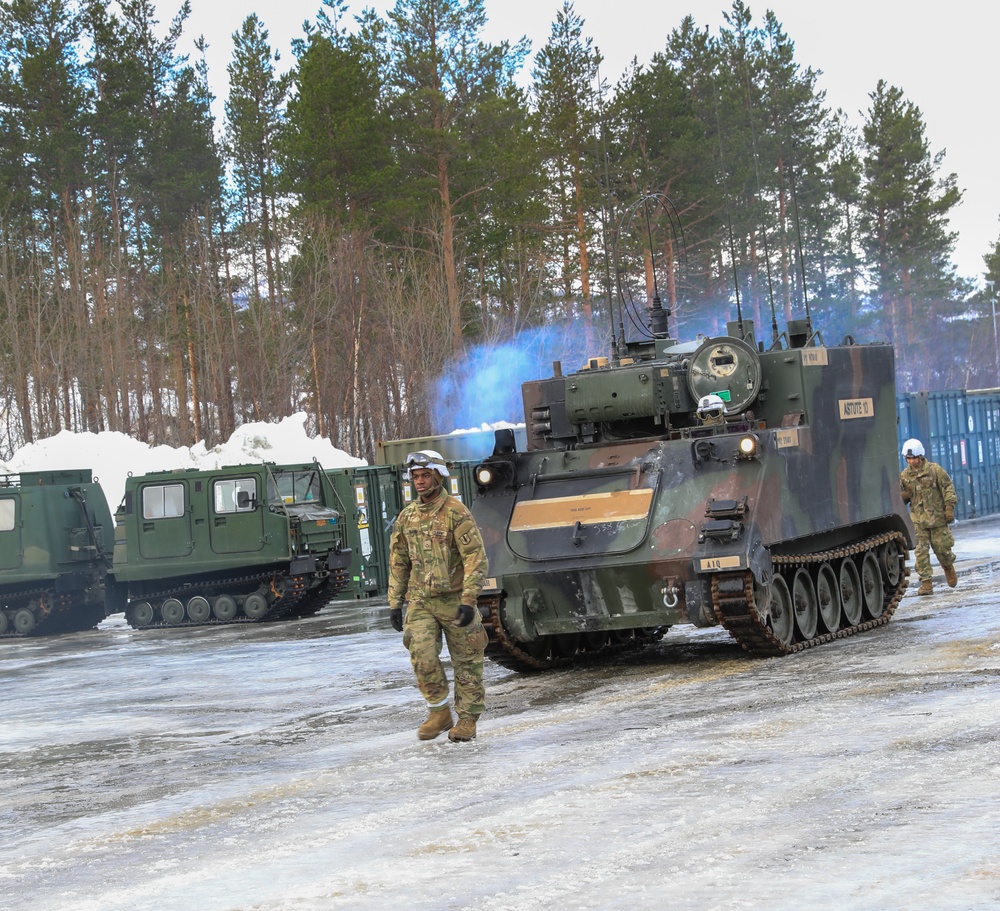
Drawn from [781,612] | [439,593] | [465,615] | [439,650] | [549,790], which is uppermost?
[439,593]

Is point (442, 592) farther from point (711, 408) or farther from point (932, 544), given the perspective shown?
point (932, 544)

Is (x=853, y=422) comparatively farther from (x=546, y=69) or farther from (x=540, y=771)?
(x=546, y=69)

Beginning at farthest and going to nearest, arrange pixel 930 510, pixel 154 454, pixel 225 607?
pixel 154 454 → pixel 225 607 → pixel 930 510

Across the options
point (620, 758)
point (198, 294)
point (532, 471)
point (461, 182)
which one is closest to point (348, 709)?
point (532, 471)

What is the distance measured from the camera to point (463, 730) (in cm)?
950

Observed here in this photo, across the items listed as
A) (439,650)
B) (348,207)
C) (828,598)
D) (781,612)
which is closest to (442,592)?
(439,650)

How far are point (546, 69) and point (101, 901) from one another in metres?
44.7

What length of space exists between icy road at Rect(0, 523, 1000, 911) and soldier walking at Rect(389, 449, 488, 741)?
0.92 feet

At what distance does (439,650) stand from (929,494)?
31.5 ft

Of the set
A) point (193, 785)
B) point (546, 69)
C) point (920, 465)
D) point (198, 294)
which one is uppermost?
point (546, 69)


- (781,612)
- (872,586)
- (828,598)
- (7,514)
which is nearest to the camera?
(781,612)

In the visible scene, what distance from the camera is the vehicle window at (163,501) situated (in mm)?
23109

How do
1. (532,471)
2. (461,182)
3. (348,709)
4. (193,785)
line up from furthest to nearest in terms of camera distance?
(461,182) → (532,471) → (348,709) → (193,785)

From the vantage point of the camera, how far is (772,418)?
14.1 meters
